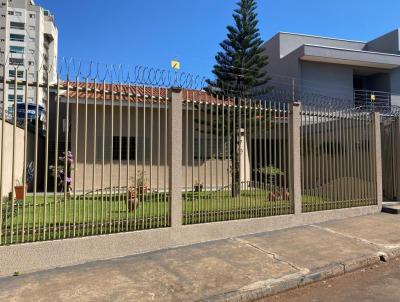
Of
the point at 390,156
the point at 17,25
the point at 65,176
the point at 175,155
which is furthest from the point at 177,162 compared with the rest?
the point at 17,25

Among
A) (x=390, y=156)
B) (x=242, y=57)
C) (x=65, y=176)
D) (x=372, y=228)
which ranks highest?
(x=242, y=57)

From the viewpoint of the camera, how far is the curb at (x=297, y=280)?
457 centimetres

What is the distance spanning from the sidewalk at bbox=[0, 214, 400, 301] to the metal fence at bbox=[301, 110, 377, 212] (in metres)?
1.39

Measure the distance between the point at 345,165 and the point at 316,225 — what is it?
1.95 m

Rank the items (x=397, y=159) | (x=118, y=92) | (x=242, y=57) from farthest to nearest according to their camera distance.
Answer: (x=242, y=57)
(x=397, y=159)
(x=118, y=92)

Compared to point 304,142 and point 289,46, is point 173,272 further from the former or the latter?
point 289,46

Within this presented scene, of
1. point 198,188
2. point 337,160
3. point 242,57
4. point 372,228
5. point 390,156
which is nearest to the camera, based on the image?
point 198,188

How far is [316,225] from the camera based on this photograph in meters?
8.18

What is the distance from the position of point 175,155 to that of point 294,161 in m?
2.84

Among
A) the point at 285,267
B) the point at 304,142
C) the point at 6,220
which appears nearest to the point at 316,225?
the point at 304,142

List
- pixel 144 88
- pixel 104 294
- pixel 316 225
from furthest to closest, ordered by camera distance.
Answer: pixel 316 225 → pixel 144 88 → pixel 104 294

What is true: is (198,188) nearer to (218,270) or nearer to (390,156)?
(218,270)

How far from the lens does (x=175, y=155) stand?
261 inches

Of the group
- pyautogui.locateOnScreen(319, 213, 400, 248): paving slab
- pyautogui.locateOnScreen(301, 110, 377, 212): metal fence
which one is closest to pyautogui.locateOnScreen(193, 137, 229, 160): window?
pyautogui.locateOnScreen(301, 110, 377, 212): metal fence
